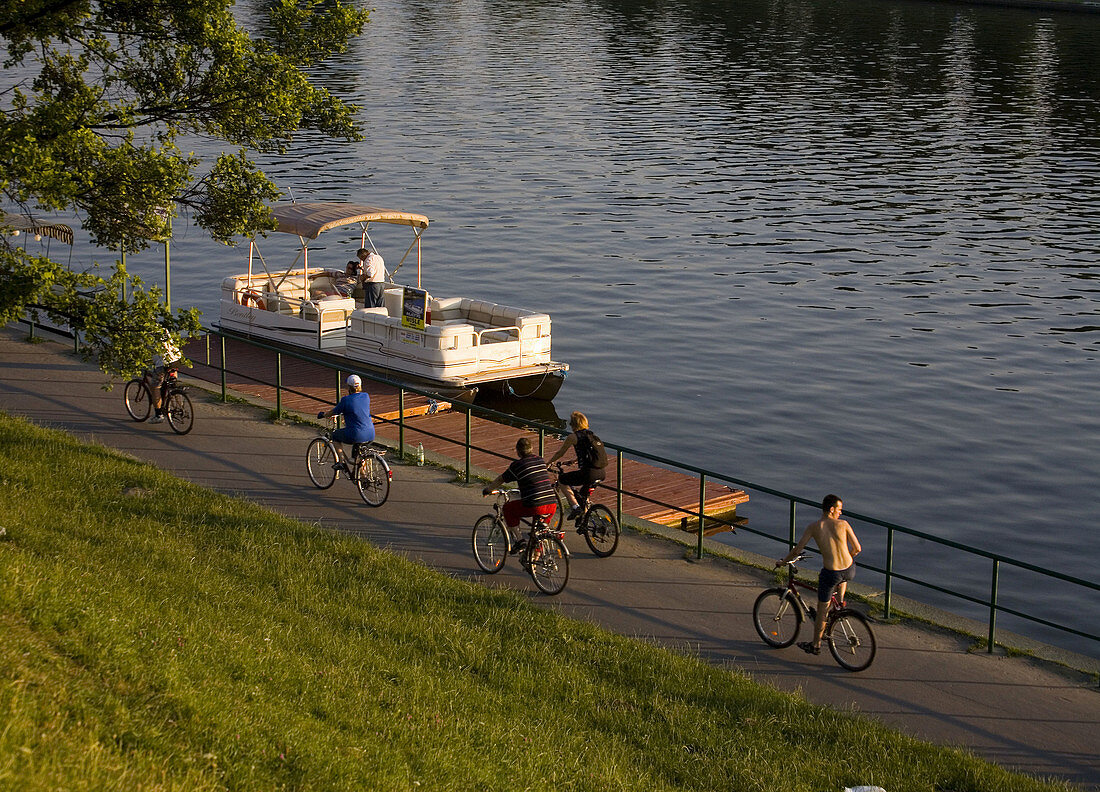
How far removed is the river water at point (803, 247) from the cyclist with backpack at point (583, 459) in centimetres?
735

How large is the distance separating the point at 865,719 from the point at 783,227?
3607 cm

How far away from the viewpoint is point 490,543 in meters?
14.9

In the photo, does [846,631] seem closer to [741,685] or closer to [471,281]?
[741,685]

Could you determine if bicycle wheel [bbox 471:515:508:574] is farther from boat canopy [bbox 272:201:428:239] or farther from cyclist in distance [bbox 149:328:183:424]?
boat canopy [bbox 272:201:428:239]

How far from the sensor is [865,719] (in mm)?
11438

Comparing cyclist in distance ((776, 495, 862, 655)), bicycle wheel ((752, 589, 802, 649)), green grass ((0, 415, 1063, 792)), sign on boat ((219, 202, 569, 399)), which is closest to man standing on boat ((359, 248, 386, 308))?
sign on boat ((219, 202, 569, 399))

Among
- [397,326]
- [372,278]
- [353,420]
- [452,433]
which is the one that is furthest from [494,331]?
[353,420]

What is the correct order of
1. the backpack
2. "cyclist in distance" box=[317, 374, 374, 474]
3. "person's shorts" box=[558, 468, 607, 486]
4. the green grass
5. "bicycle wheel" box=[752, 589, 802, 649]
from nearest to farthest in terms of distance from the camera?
1. the green grass
2. "bicycle wheel" box=[752, 589, 802, 649]
3. the backpack
4. "person's shorts" box=[558, 468, 607, 486]
5. "cyclist in distance" box=[317, 374, 374, 474]

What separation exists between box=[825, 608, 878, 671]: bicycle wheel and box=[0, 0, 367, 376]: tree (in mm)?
8028

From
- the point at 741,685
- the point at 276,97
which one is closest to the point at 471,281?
the point at 276,97

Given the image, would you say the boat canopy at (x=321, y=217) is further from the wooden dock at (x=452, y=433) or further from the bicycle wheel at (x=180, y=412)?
the bicycle wheel at (x=180, y=412)

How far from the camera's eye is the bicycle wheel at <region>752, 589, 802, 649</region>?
1308 centimetres

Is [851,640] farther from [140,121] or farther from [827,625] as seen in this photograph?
[140,121]

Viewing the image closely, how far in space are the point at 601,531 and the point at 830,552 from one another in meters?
3.39
